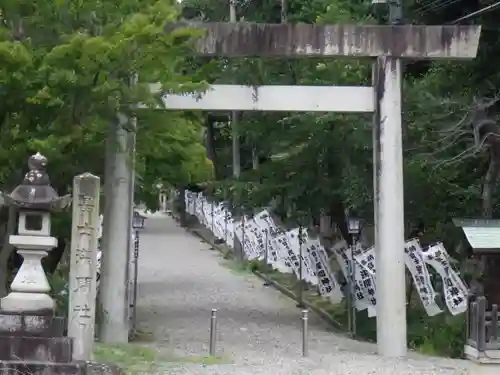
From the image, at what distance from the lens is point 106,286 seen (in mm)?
12211

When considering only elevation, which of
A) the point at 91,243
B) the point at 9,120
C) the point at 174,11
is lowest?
the point at 91,243

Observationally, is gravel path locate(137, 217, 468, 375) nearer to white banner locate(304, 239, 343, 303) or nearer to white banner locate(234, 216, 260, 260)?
white banner locate(304, 239, 343, 303)

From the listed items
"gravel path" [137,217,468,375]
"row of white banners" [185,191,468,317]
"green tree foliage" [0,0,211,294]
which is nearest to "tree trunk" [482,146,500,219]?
"row of white banners" [185,191,468,317]

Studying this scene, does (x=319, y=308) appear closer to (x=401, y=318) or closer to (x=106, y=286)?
(x=401, y=318)

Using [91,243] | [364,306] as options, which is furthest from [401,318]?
[91,243]

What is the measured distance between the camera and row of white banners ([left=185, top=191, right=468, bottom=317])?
1334 centimetres

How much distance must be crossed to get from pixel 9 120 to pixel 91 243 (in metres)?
2.51

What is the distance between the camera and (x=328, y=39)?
12.2 metres

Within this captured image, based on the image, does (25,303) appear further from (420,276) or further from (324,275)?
(324,275)

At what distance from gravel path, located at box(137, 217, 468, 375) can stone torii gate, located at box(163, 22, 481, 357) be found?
108cm

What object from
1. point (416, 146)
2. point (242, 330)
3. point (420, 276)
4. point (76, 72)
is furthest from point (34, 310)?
point (416, 146)

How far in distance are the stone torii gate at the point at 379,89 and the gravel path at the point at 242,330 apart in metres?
1.08

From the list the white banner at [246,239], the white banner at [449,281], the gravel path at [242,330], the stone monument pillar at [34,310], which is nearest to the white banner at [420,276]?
the white banner at [449,281]

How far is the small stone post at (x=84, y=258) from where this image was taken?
9289mm
